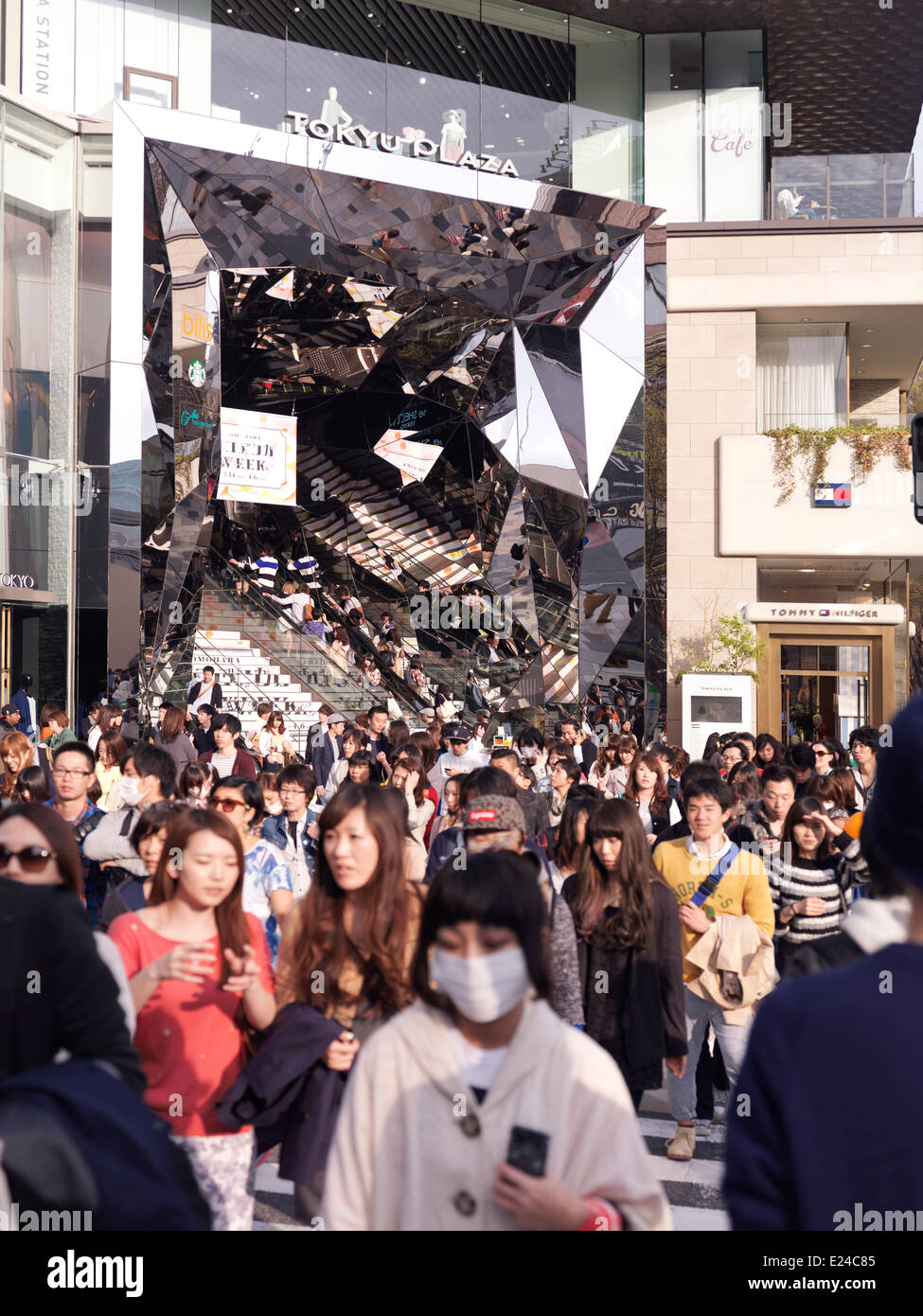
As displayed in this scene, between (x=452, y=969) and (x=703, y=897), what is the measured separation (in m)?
4.04

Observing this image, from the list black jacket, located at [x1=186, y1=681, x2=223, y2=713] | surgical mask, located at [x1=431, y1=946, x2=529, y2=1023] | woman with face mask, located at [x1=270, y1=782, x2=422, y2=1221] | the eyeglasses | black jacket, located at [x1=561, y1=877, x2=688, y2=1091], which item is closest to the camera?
surgical mask, located at [x1=431, y1=946, x2=529, y2=1023]

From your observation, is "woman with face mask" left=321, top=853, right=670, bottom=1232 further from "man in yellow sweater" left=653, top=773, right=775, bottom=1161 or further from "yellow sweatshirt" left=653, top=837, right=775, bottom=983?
"man in yellow sweater" left=653, top=773, right=775, bottom=1161

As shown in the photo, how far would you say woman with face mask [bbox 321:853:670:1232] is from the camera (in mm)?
2162

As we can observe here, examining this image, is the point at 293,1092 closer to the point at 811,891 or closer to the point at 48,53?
the point at 811,891

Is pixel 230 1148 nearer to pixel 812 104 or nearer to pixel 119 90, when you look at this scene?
pixel 119 90

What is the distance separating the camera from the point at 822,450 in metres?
25.0

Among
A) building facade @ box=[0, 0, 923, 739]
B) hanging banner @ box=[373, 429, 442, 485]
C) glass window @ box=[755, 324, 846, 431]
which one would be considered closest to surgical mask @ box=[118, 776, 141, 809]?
building facade @ box=[0, 0, 923, 739]

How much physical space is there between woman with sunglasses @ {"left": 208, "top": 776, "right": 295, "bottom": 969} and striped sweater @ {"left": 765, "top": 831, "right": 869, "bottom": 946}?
8.07ft

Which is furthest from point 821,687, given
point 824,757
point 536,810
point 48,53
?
point 536,810

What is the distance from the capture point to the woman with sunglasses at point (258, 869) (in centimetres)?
514

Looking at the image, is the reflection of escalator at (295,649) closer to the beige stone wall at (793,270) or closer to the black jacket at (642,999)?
the beige stone wall at (793,270)

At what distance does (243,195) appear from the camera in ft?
71.1

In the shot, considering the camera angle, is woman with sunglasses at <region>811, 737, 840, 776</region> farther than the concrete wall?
No
